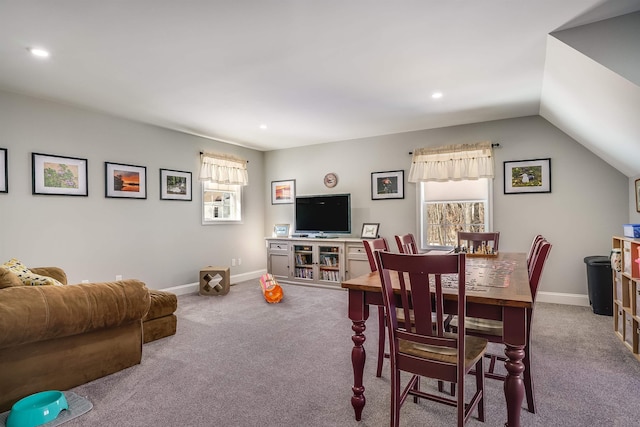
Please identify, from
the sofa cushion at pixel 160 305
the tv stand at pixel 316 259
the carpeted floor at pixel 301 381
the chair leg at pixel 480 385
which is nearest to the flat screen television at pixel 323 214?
the tv stand at pixel 316 259

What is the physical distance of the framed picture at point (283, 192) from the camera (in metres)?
6.88

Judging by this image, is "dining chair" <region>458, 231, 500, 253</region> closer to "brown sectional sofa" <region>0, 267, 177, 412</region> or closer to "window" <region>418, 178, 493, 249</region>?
"window" <region>418, 178, 493, 249</region>

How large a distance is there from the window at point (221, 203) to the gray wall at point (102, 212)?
0.16m

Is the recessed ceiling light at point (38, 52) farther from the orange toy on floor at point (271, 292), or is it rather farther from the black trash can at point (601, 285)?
the black trash can at point (601, 285)

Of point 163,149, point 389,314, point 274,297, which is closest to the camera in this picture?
point 389,314

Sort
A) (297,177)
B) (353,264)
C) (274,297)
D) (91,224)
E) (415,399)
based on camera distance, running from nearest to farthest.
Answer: (415,399), (91,224), (274,297), (353,264), (297,177)

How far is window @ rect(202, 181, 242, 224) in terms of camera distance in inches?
240

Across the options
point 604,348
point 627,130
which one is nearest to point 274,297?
point 604,348

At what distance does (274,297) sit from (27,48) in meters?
3.66

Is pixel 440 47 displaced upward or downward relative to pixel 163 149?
upward

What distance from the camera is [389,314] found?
1.77m

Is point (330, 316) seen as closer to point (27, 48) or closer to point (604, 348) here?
point (604, 348)

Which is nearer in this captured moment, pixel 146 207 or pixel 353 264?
pixel 146 207

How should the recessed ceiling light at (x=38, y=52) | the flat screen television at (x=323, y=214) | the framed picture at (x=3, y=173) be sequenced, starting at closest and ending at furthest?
1. the recessed ceiling light at (x=38, y=52)
2. the framed picture at (x=3, y=173)
3. the flat screen television at (x=323, y=214)
